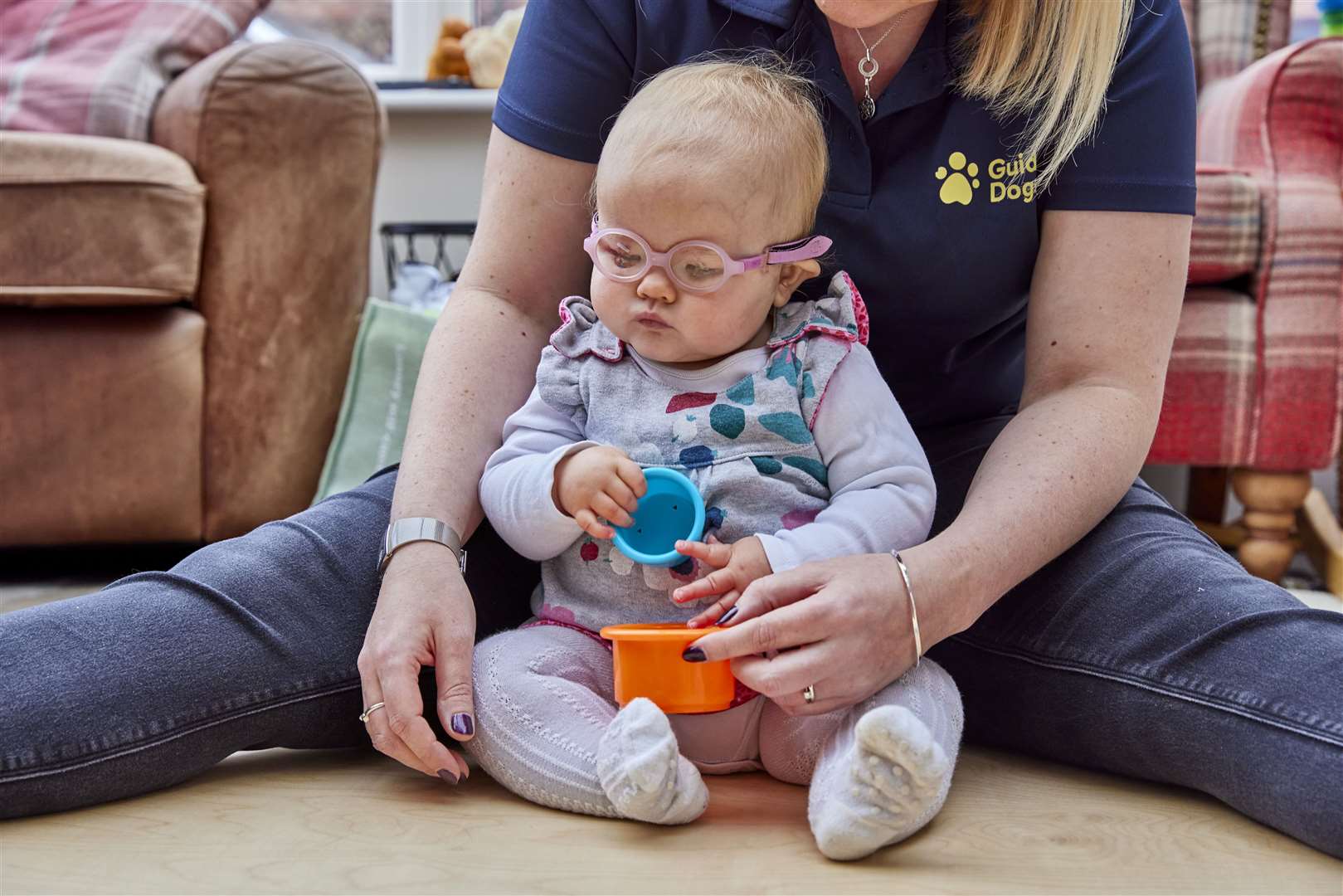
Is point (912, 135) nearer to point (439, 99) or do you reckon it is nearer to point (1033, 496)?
point (1033, 496)

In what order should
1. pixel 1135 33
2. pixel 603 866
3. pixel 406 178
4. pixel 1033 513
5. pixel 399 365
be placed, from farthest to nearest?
1. pixel 406 178
2. pixel 399 365
3. pixel 1135 33
4. pixel 1033 513
5. pixel 603 866

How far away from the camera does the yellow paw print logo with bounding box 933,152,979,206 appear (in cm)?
109

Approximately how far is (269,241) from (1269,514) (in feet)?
5.42

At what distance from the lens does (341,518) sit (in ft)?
3.59

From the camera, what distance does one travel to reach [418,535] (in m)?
1.00

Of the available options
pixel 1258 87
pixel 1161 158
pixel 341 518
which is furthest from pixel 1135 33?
pixel 1258 87

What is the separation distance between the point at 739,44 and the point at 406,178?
2.06 m

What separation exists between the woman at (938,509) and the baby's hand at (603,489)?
115mm

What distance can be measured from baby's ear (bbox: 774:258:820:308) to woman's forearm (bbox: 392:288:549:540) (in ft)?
0.79

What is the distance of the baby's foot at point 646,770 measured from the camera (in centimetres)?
83

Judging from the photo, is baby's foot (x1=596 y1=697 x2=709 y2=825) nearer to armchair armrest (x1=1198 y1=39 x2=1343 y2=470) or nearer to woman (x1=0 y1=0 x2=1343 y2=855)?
woman (x1=0 y1=0 x2=1343 y2=855)

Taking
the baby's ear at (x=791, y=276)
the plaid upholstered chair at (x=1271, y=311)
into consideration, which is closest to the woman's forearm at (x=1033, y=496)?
the baby's ear at (x=791, y=276)

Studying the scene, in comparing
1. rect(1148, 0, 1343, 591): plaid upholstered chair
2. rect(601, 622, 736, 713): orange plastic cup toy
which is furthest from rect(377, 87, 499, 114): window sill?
rect(601, 622, 736, 713): orange plastic cup toy

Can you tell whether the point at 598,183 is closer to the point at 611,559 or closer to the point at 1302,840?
the point at 611,559
